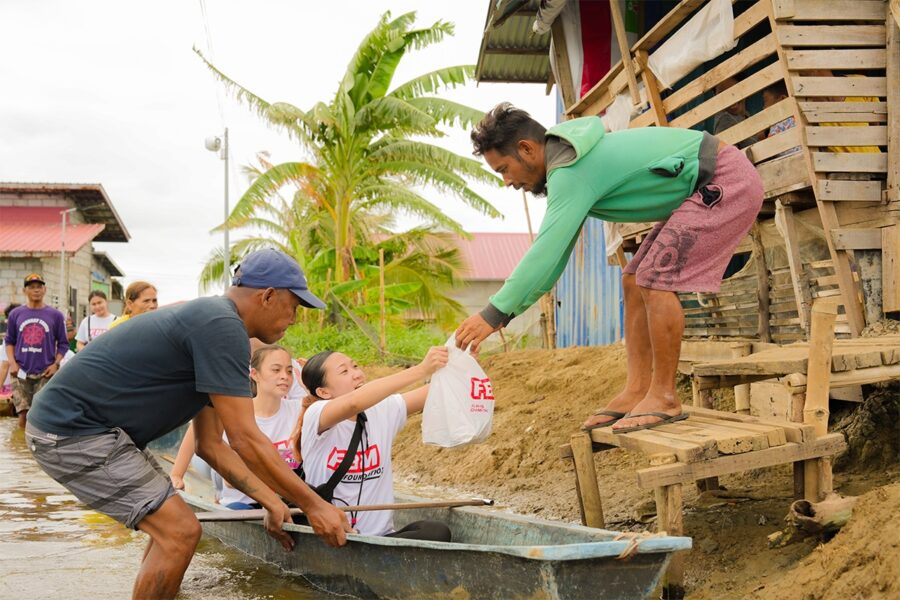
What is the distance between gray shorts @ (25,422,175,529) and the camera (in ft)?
12.2

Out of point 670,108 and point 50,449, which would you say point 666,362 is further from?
point 670,108

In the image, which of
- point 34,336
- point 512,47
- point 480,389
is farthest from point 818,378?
point 34,336

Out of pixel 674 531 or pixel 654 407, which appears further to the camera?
pixel 654 407

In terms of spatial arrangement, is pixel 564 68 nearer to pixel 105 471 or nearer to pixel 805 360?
pixel 805 360

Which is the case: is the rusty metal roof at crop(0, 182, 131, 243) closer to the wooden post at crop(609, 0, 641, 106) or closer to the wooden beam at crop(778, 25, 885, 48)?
the wooden post at crop(609, 0, 641, 106)

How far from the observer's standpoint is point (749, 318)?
710 cm

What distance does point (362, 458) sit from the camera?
4.67 m

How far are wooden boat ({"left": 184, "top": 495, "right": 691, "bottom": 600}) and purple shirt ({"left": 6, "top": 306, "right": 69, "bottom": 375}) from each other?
649 centimetres

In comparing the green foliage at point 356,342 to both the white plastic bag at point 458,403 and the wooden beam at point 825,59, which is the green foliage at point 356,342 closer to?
the wooden beam at point 825,59

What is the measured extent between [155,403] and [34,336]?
8.23 m

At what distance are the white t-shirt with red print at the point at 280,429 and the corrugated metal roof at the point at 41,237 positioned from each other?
2215cm

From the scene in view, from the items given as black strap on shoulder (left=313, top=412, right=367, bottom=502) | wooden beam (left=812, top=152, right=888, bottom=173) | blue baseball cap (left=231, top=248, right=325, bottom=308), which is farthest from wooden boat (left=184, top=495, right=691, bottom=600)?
wooden beam (left=812, top=152, right=888, bottom=173)

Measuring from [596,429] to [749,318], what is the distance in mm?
2961

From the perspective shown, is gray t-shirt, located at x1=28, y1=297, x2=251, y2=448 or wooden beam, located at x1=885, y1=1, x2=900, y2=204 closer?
gray t-shirt, located at x1=28, y1=297, x2=251, y2=448
